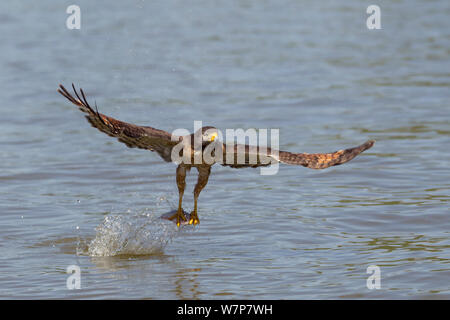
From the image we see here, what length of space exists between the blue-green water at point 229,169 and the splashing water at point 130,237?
2 centimetres

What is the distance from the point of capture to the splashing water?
9.12 m

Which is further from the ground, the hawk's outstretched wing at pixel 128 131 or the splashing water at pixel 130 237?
the hawk's outstretched wing at pixel 128 131

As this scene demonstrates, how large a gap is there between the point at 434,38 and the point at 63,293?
1600 centimetres

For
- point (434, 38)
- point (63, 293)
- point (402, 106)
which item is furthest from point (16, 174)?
point (434, 38)

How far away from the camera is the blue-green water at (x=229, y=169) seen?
833cm

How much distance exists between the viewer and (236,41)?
70.6ft

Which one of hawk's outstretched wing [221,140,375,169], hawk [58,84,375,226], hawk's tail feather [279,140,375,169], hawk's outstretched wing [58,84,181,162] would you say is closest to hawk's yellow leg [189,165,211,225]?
hawk [58,84,375,226]

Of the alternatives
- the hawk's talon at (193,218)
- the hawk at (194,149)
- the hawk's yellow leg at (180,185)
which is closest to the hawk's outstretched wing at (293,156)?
the hawk at (194,149)

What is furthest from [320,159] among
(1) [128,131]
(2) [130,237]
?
(2) [130,237]

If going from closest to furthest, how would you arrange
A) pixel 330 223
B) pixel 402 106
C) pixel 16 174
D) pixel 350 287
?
pixel 350 287, pixel 330 223, pixel 16 174, pixel 402 106

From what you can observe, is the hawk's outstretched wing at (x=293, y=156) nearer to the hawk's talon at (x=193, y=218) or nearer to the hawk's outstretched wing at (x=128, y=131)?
the hawk's outstretched wing at (x=128, y=131)

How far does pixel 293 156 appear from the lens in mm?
7945

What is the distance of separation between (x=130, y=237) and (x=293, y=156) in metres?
2.40

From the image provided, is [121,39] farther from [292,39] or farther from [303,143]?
[303,143]
